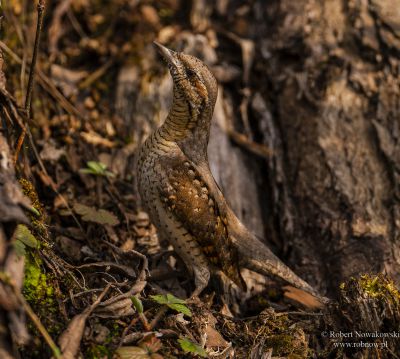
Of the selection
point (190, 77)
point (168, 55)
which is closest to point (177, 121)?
point (190, 77)

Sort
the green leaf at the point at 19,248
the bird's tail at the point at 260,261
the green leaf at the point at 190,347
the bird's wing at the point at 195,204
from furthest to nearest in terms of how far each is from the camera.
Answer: the bird's tail at the point at 260,261, the bird's wing at the point at 195,204, the green leaf at the point at 190,347, the green leaf at the point at 19,248

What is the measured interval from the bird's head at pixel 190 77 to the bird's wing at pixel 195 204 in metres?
0.48

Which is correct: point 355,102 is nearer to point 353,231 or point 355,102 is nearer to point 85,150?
point 353,231

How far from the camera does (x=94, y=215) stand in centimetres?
411

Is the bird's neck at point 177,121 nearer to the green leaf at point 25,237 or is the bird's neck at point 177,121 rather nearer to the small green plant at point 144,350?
the green leaf at point 25,237

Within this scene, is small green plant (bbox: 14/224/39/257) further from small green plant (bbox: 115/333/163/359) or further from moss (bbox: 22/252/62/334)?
small green plant (bbox: 115/333/163/359)

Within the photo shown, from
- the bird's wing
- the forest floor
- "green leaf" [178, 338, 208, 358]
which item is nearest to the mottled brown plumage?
the bird's wing

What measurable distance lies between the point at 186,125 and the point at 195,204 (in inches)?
27.4

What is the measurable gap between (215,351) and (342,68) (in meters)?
3.77

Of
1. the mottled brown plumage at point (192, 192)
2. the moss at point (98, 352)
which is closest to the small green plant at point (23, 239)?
the moss at point (98, 352)

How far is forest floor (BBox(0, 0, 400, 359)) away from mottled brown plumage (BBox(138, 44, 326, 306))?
13.0 inches

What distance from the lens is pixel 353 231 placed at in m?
4.52

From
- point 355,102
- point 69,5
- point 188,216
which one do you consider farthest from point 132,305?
point 69,5

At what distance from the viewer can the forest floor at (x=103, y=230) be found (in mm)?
2961
